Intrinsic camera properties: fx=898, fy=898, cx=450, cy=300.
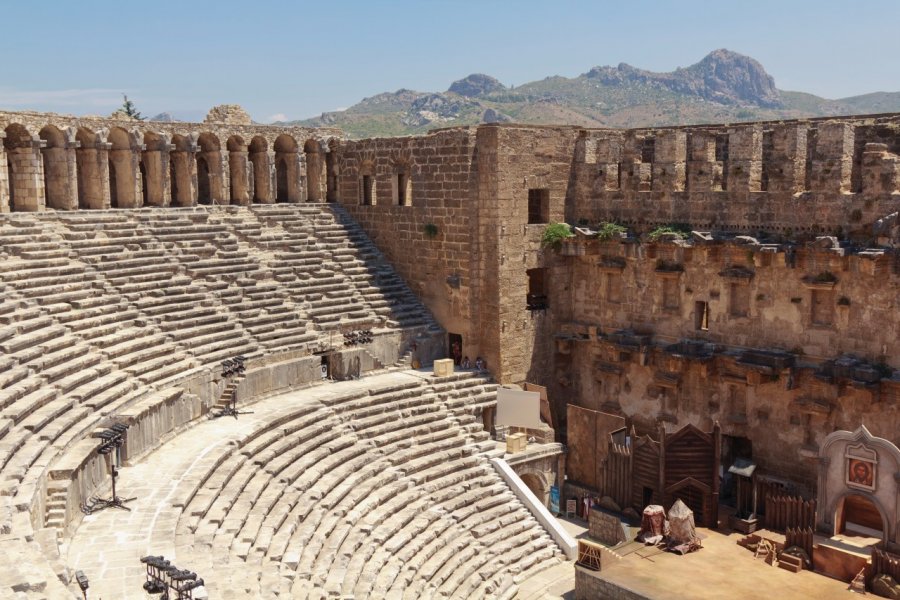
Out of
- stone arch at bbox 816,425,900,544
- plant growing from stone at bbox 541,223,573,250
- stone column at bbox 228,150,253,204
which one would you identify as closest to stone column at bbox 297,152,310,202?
stone column at bbox 228,150,253,204

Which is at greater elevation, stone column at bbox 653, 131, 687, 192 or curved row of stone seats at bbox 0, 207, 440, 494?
stone column at bbox 653, 131, 687, 192

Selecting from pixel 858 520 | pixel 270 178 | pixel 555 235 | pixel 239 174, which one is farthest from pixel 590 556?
pixel 239 174

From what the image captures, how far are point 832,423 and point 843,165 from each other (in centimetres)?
585

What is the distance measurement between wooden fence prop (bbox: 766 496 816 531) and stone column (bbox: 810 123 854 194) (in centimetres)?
697

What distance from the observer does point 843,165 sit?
20141mm

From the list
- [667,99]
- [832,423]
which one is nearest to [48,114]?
[832,423]

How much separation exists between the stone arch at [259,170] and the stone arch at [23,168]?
→ 6432 mm

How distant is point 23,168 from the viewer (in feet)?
72.8

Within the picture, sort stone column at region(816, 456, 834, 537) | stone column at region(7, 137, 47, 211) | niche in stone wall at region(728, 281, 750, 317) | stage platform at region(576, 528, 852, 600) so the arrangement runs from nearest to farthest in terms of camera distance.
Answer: stage platform at region(576, 528, 852, 600) → stone column at region(816, 456, 834, 537) → niche in stone wall at region(728, 281, 750, 317) → stone column at region(7, 137, 47, 211)

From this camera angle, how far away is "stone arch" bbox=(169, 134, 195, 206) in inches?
1007

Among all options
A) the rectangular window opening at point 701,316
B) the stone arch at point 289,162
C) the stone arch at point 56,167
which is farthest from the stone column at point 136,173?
the rectangular window opening at point 701,316

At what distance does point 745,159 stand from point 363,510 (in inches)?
485

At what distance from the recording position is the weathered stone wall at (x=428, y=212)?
80.1 feet

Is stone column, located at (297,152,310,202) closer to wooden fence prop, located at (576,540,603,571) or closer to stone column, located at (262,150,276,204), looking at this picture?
stone column, located at (262,150,276,204)
